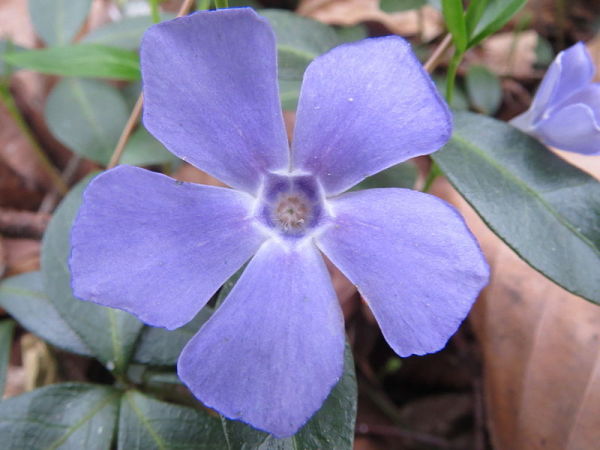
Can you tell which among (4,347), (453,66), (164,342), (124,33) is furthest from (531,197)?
(124,33)

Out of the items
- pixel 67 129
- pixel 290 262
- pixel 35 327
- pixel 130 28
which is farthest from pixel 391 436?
A: pixel 130 28

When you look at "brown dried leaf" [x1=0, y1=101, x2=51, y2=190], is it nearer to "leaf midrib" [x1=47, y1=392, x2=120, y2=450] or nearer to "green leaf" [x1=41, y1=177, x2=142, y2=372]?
"green leaf" [x1=41, y1=177, x2=142, y2=372]

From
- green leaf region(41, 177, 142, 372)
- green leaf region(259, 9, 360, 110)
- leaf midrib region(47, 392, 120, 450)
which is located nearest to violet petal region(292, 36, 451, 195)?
green leaf region(259, 9, 360, 110)

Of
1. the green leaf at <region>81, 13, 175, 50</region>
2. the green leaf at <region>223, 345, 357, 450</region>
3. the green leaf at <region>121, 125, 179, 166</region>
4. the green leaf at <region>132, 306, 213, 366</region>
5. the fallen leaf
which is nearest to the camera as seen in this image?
the green leaf at <region>223, 345, 357, 450</region>

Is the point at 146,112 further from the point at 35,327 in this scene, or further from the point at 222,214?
the point at 35,327

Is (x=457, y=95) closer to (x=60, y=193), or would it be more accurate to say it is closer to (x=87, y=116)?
(x=87, y=116)
